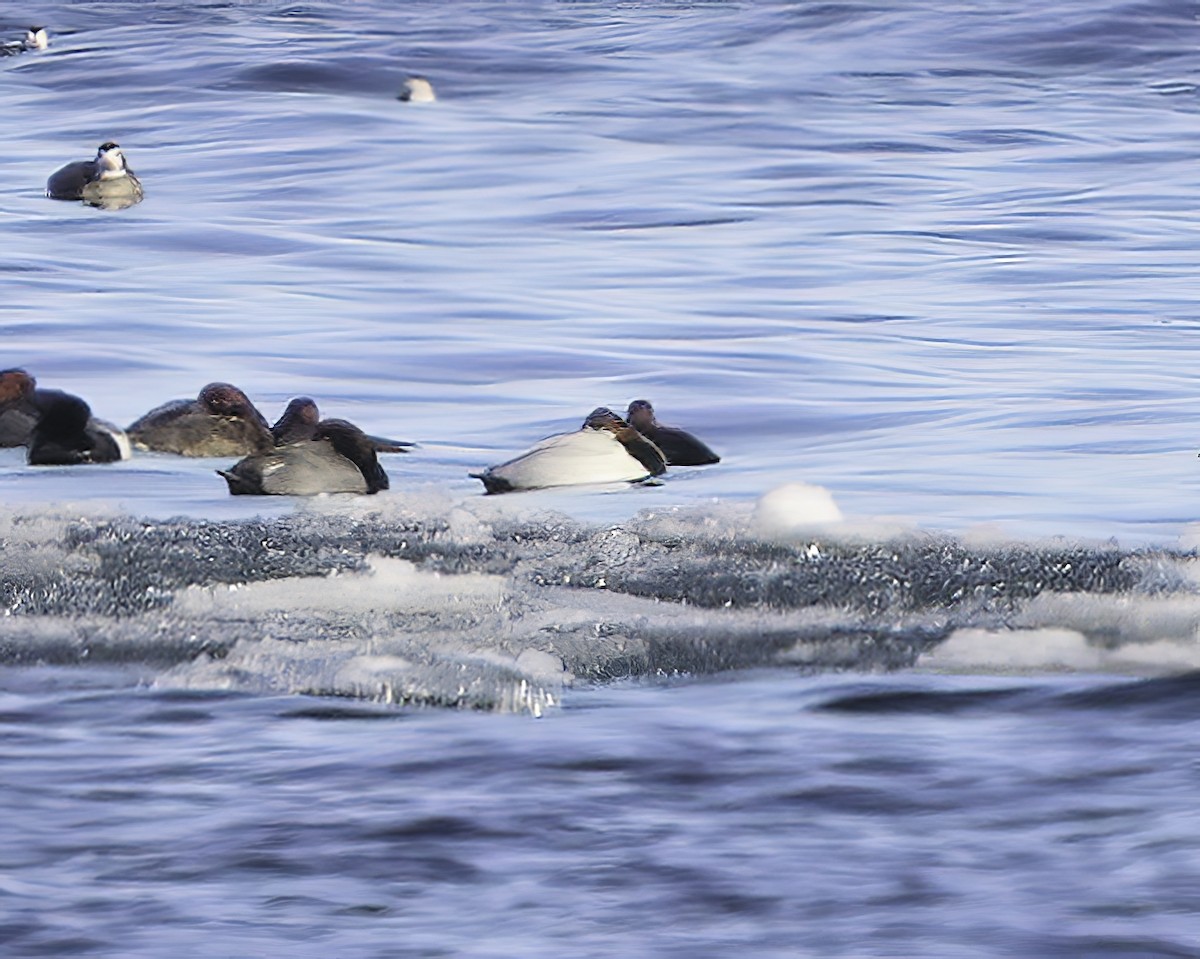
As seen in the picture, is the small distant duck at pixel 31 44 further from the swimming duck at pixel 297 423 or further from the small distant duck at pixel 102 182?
the swimming duck at pixel 297 423

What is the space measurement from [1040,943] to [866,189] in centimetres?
1789

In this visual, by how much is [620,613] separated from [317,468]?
2.16 meters

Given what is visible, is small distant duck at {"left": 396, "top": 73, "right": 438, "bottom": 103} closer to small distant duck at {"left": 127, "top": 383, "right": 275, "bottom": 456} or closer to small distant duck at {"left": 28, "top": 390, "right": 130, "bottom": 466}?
small distant duck at {"left": 127, "top": 383, "right": 275, "bottom": 456}

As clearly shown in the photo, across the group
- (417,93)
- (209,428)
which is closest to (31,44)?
(417,93)

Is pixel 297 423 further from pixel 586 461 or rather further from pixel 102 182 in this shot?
pixel 102 182

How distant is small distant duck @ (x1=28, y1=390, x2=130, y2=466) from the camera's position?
928cm

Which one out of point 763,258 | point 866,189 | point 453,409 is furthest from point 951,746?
point 866,189

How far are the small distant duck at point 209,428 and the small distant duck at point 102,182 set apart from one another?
10979 millimetres

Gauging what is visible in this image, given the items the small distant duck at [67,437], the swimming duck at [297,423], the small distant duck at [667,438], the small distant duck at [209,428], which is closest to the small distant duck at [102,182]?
the small distant duck at [209,428]

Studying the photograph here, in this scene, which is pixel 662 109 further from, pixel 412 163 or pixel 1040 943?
pixel 1040 943

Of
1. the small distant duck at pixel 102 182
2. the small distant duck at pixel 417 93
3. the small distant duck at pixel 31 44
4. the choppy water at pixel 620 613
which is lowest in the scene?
the choppy water at pixel 620 613

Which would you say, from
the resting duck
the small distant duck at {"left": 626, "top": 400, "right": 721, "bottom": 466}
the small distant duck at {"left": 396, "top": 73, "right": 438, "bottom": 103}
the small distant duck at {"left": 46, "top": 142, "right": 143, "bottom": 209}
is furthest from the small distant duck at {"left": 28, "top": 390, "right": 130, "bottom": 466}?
the small distant duck at {"left": 396, "top": 73, "right": 438, "bottom": 103}

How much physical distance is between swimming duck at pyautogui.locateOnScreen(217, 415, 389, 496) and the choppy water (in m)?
0.16

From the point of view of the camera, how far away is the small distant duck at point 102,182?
2023cm
